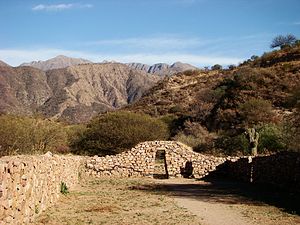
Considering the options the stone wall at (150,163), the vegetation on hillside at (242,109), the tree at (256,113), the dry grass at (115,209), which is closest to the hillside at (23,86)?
the vegetation on hillside at (242,109)

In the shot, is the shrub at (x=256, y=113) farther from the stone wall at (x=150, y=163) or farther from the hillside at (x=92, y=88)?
the hillside at (x=92, y=88)

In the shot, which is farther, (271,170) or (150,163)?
(150,163)

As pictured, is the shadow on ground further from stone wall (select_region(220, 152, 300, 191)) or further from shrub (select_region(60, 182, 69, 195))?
shrub (select_region(60, 182, 69, 195))

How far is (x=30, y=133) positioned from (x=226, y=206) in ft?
53.0

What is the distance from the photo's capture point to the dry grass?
12.1 metres

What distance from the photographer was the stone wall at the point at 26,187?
8569 millimetres

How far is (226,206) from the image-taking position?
15188 millimetres

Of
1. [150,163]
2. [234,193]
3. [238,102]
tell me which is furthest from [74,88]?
[234,193]

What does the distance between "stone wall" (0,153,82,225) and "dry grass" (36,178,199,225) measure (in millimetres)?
461

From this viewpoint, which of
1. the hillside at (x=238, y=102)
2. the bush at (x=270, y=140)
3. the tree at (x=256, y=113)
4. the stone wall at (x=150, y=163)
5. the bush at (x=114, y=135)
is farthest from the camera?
the hillside at (x=238, y=102)

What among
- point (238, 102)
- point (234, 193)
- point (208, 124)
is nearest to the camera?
point (234, 193)

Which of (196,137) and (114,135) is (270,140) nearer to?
(114,135)

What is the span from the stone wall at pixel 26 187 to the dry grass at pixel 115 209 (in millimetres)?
461

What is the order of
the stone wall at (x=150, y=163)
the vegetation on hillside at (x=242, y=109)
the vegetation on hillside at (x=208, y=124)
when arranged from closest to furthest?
1. the stone wall at (x=150, y=163)
2. the vegetation on hillside at (x=208, y=124)
3. the vegetation on hillside at (x=242, y=109)
